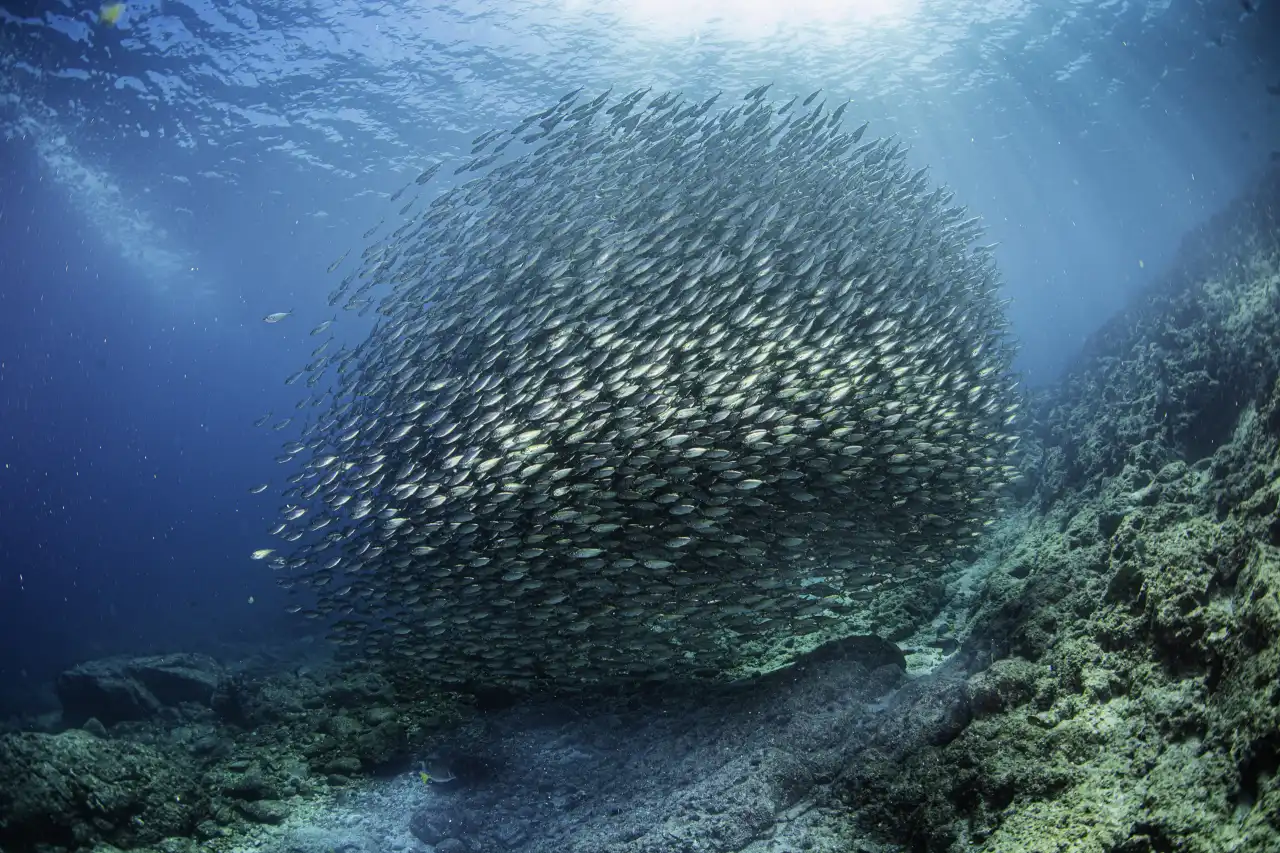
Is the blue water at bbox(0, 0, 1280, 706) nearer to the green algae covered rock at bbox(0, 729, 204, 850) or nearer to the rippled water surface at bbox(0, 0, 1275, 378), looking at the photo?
the rippled water surface at bbox(0, 0, 1275, 378)

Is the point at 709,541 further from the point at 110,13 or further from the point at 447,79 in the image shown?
the point at 447,79

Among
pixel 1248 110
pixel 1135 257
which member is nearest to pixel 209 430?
pixel 1248 110

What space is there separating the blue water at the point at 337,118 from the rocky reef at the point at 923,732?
8569mm

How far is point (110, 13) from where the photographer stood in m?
16.9

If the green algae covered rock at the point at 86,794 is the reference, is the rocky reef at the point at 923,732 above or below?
below

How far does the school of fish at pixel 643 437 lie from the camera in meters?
6.89

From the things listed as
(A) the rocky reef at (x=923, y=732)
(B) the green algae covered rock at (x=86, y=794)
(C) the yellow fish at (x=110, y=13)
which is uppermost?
(C) the yellow fish at (x=110, y=13)

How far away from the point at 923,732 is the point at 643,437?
3.54 m

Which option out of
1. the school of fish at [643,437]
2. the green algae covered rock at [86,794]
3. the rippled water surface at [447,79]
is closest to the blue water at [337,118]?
the rippled water surface at [447,79]

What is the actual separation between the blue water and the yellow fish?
0.69 ft

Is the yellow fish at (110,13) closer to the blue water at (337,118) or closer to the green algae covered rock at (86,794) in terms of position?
the blue water at (337,118)

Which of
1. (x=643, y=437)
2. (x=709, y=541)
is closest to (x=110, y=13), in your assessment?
(x=643, y=437)

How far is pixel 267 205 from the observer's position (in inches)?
1273

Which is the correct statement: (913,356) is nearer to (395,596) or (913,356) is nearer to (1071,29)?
(395,596)
